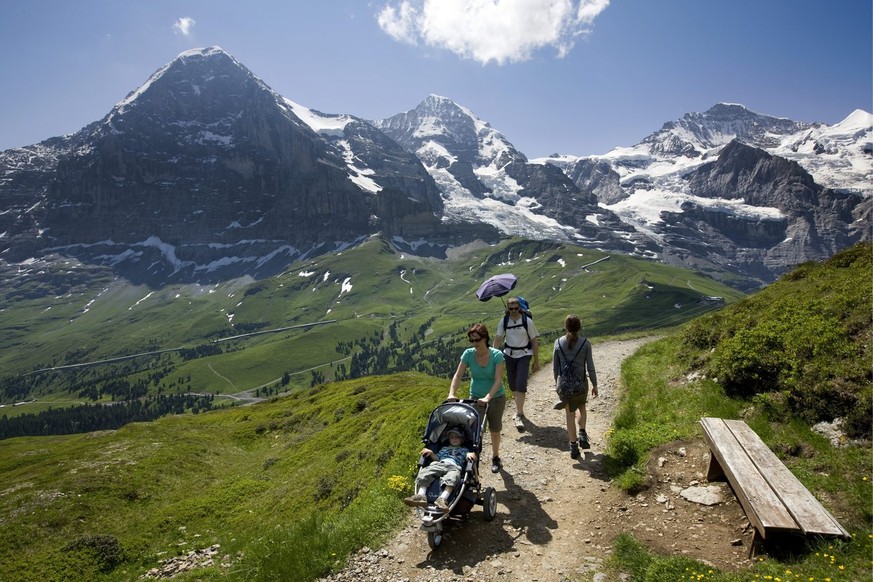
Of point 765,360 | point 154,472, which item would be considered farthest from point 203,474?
point 765,360

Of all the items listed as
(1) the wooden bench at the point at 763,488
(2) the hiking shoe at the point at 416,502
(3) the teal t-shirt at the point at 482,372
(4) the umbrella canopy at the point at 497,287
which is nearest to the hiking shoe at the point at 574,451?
(3) the teal t-shirt at the point at 482,372

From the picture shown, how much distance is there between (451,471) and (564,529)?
3.08 metres

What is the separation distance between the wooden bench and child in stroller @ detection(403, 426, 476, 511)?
571cm

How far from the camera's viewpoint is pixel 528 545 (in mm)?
10188

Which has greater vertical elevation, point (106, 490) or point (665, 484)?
point (665, 484)

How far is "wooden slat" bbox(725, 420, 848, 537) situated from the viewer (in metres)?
6.93

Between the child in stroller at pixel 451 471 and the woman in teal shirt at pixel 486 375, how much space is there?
0.50 metres

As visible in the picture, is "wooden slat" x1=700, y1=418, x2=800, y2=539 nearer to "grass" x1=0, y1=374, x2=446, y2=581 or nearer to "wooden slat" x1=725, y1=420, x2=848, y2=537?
"wooden slat" x1=725, y1=420, x2=848, y2=537

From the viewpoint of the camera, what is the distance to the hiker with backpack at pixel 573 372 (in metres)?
14.2

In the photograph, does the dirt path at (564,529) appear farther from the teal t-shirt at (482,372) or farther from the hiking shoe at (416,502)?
the teal t-shirt at (482,372)

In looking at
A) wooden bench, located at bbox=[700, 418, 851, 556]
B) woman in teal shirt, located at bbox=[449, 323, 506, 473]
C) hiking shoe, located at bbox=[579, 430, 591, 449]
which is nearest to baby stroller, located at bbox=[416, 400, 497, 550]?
woman in teal shirt, located at bbox=[449, 323, 506, 473]

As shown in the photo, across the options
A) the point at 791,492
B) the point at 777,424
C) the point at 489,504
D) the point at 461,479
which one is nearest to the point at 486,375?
the point at 461,479

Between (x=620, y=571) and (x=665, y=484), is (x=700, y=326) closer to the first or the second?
(x=665, y=484)

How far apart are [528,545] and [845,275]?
16029 millimetres
